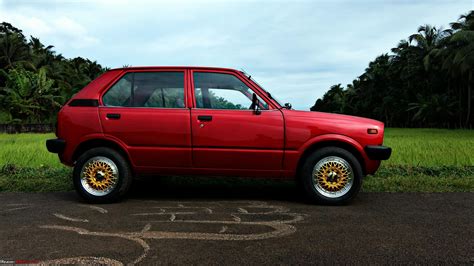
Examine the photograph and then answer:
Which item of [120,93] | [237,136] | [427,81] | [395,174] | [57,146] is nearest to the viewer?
[237,136]

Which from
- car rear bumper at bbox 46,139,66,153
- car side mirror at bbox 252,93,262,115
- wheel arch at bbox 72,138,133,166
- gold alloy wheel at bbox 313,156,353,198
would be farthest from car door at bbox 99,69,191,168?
gold alloy wheel at bbox 313,156,353,198

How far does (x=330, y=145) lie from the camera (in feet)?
17.6

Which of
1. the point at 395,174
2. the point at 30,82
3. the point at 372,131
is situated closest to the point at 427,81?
the point at 30,82

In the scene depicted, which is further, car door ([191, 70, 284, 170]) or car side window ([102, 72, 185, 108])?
car side window ([102, 72, 185, 108])

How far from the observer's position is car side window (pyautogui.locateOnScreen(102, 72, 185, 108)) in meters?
5.53

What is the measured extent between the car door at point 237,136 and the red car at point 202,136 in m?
0.01

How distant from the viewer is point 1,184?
6.58 meters

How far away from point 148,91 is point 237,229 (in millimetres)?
2514

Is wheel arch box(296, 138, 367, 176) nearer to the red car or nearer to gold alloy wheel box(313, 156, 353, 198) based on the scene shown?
the red car

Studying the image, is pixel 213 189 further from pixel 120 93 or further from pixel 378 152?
pixel 378 152

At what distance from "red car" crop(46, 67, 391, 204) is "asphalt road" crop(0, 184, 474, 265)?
407 mm

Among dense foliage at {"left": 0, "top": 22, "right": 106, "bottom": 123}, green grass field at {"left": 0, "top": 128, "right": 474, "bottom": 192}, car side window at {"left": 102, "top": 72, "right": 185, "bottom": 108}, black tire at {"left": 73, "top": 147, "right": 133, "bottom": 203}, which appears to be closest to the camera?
black tire at {"left": 73, "top": 147, "right": 133, "bottom": 203}

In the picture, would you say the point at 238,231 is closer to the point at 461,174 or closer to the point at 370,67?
the point at 461,174

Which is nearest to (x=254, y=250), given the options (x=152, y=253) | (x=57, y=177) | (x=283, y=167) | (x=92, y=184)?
(x=152, y=253)
